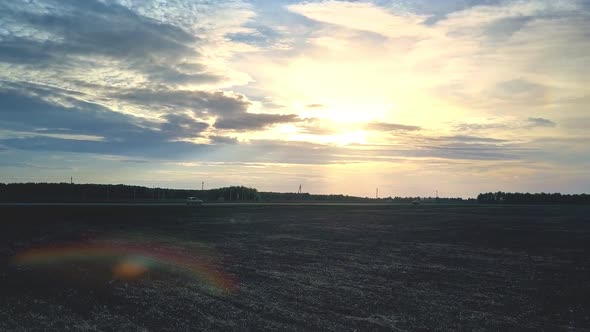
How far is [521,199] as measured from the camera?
439ft

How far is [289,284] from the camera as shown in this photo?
12969mm

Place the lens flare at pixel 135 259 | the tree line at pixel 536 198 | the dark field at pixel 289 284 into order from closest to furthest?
the dark field at pixel 289 284 → the lens flare at pixel 135 259 → the tree line at pixel 536 198

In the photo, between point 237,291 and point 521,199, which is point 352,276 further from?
point 521,199

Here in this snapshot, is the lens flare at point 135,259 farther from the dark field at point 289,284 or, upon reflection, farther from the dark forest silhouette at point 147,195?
the dark forest silhouette at point 147,195

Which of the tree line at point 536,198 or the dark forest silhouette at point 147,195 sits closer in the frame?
the dark forest silhouette at point 147,195

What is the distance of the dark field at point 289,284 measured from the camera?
31.4ft

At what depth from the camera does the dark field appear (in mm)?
9578

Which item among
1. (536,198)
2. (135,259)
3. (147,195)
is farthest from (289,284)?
(536,198)

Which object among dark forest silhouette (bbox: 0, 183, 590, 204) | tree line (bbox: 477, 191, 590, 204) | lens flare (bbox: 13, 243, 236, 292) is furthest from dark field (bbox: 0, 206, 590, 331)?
tree line (bbox: 477, 191, 590, 204)

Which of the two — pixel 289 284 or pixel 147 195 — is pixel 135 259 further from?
pixel 147 195

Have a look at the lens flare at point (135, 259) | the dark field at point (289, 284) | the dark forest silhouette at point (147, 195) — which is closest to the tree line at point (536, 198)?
the dark forest silhouette at point (147, 195)

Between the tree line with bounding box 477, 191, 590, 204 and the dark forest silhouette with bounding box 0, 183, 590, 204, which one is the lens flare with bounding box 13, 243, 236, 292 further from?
the tree line with bounding box 477, 191, 590, 204

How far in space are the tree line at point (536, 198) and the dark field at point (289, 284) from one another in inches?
4736

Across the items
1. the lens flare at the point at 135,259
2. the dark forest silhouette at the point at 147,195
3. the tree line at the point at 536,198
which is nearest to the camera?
the lens flare at the point at 135,259
